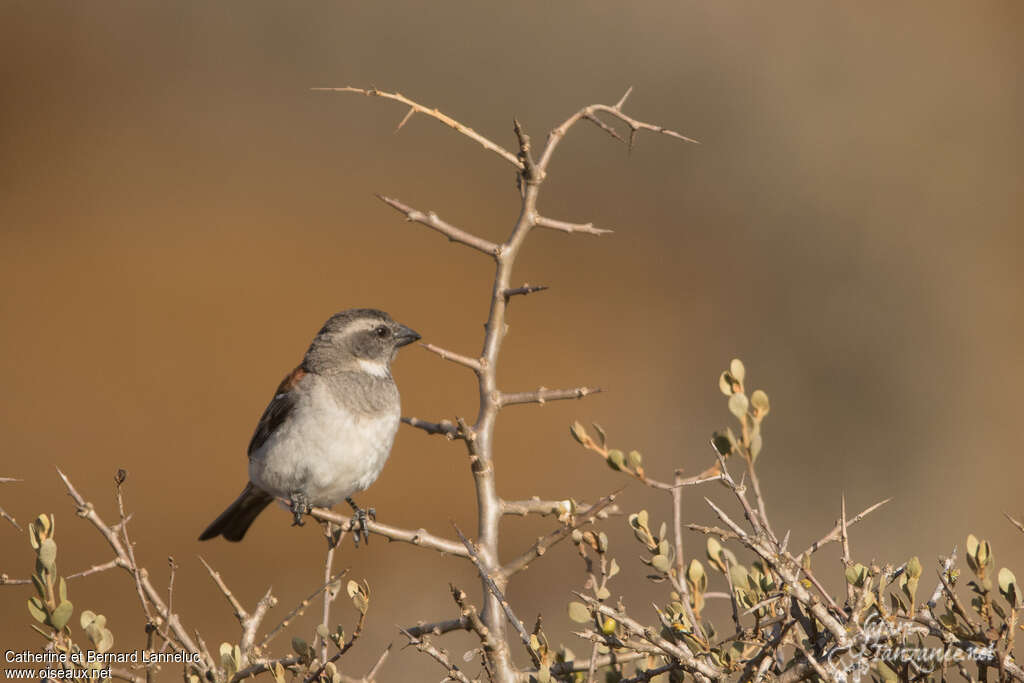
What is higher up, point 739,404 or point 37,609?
point 739,404

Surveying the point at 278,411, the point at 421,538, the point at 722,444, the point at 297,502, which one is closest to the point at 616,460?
the point at 722,444

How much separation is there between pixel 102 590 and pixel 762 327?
8638 millimetres

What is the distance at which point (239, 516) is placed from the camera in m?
5.99

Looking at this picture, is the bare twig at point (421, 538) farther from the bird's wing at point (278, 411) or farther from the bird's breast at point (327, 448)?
the bird's wing at point (278, 411)

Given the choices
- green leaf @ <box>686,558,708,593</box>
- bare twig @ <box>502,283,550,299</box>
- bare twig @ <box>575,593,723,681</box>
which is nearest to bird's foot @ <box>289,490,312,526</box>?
bare twig @ <box>502,283,550,299</box>

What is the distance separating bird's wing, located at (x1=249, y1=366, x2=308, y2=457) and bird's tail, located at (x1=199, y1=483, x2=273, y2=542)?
0.36 metres

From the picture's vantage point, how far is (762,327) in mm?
14305

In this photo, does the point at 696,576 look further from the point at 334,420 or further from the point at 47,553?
the point at 334,420

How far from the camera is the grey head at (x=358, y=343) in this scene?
18.0 ft

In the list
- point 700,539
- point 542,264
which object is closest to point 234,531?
point 700,539

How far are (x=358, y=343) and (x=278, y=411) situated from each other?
53cm

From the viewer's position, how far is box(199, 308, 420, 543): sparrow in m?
5.01

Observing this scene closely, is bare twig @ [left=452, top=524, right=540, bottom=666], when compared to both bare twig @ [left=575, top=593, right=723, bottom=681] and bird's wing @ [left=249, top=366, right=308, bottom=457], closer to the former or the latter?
bare twig @ [left=575, top=593, right=723, bottom=681]

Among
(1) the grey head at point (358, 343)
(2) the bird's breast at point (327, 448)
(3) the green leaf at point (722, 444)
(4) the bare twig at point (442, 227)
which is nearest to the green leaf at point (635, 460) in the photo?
(3) the green leaf at point (722, 444)
